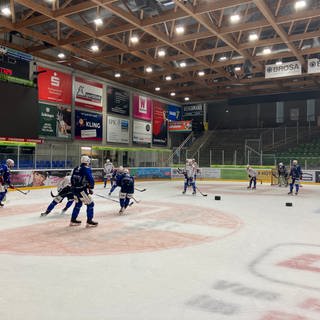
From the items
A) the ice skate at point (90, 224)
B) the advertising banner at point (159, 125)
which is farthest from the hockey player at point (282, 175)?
the ice skate at point (90, 224)

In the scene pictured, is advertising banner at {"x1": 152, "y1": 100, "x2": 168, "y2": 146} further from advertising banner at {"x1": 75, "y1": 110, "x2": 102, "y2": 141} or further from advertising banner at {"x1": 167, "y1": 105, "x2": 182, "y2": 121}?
advertising banner at {"x1": 75, "y1": 110, "x2": 102, "y2": 141}

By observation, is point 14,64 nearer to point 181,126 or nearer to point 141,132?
point 141,132

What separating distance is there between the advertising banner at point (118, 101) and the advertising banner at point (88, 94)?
1079 millimetres

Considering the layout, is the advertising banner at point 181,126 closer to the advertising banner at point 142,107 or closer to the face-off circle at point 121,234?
the advertising banner at point 142,107

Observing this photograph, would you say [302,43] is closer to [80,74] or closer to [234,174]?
[234,174]

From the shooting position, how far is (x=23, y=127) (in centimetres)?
1786

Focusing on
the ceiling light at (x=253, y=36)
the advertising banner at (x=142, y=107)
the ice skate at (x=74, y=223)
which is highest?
the ceiling light at (x=253, y=36)

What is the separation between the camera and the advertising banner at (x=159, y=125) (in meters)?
32.8

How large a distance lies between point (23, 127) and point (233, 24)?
11.8 m

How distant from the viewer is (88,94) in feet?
83.6

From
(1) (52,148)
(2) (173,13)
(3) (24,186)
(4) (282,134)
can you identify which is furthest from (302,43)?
(3) (24,186)

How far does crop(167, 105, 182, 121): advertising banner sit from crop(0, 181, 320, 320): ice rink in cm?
2643

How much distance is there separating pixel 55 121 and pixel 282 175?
14.9 m

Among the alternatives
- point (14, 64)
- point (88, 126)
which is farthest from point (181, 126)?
point (14, 64)
